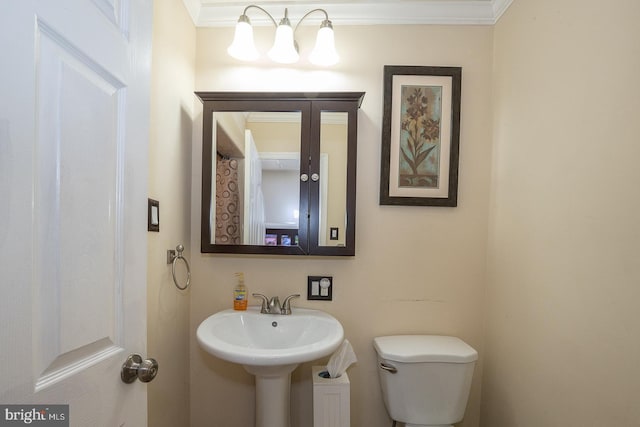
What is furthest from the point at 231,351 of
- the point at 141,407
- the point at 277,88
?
the point at 277,88

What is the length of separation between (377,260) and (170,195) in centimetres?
99

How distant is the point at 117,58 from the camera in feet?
2.29

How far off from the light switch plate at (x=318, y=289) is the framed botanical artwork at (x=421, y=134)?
0.50m

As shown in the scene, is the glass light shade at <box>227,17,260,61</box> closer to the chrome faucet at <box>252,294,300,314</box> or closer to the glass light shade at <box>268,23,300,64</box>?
the glass light shade at <box>268,23,300,64</box>

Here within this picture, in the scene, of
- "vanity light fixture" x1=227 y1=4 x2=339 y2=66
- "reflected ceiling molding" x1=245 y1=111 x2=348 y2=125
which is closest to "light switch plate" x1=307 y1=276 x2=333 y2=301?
"reflected ceiling molding" x1=245 y1=111 x2=348 y2=125

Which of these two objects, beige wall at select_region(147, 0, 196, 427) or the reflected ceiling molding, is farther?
the reflected ceiling molding

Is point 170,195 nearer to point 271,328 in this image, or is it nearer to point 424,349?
point 271,328

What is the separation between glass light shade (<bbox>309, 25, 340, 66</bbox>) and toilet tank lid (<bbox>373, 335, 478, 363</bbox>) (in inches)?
51.8

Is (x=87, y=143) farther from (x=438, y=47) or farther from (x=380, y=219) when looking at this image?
(x=438, y=47)

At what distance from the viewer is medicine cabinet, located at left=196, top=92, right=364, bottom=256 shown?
1.48 m

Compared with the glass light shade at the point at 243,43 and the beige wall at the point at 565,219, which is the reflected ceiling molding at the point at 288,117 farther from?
the beige wall at the point at 565,219

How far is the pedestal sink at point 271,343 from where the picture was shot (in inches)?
42.4

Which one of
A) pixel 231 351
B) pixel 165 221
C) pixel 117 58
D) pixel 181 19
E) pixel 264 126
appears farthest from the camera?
pixel 264 126

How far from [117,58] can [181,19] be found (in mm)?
884
